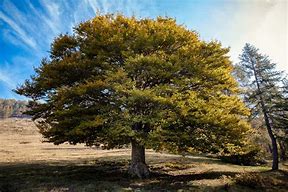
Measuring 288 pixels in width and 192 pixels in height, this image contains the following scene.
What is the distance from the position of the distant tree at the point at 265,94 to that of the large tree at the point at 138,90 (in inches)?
476

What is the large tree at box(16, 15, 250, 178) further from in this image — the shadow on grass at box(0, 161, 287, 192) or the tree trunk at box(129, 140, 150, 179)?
the shadow on grass at box(0, 161, 287, 192)

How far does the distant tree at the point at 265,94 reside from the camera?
28812 millimetres

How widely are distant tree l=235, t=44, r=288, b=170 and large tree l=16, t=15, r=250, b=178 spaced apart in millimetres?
12092

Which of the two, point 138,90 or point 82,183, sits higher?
point 138,90

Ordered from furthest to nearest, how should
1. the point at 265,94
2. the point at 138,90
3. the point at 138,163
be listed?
the point at 265,94, the point at 138,163, the point at 138,90

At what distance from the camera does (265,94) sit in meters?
29.7

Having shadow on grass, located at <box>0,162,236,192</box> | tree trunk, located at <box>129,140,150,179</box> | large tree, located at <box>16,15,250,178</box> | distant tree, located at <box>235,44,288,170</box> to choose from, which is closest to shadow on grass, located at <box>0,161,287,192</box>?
shadow on grass, located at <box>0,162,236,192</box>

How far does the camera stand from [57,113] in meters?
16.0

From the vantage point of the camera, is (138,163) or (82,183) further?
(138,163)

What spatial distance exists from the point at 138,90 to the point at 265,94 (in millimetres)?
19808

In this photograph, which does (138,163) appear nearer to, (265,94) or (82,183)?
(82,183)

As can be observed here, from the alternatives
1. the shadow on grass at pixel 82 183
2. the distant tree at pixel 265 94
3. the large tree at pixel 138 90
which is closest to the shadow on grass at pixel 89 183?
the shadow on grass at pixel 82 183

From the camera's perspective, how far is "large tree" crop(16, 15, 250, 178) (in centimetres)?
1589

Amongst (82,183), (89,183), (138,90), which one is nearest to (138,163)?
(89,183)
